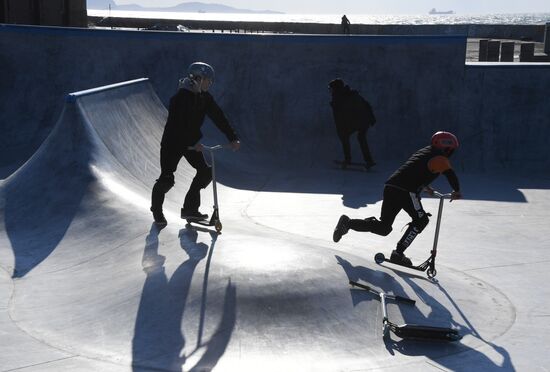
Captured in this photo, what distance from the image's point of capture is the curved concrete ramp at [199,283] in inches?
251

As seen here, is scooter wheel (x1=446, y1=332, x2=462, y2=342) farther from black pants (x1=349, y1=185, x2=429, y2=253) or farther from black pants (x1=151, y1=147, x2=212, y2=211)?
black pants (x1=151, y1=147, x2=212, y2=211)

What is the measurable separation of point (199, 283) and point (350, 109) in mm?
8818

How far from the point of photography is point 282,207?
41.7 feet

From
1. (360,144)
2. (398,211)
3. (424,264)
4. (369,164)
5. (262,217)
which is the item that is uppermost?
(398,211)

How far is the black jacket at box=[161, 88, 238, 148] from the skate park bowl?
961 millimetres

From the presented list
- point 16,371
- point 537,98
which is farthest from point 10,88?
point 16,371

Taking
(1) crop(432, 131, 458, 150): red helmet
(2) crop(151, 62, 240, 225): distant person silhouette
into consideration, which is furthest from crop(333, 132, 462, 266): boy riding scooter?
(2) crop(151, 62, 240, 225): distant person silhouette

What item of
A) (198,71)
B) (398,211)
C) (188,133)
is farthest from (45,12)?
(398,211)

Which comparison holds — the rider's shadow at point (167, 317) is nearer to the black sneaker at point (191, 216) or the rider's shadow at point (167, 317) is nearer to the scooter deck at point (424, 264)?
the black sneaker at point (191, 216)

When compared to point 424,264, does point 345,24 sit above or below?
above

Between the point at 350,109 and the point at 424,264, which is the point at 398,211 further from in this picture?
the point at 350,109

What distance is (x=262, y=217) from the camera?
472 inches

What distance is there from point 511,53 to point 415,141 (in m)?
16.2

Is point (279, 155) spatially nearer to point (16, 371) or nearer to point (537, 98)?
point (537, 98)
